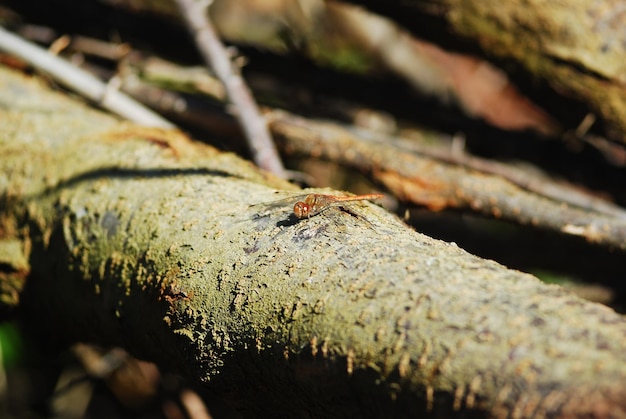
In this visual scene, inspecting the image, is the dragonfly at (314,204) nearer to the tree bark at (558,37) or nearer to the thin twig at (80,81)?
the thin twig at (80,81)

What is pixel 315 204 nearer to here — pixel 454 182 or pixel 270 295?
pixel 270 295

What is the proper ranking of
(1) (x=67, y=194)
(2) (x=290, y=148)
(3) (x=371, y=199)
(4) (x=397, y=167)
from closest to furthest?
(3) (x=371, y=199)
(1) (x=67, y=194)
(4) (x=397, y=167)
(2) (x=290, y=148)

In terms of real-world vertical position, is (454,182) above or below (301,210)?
above

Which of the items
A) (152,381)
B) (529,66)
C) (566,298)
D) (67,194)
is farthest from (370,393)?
(152,381)

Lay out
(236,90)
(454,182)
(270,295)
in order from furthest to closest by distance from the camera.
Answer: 1. (236,90)
2. (454,182)
3. (270,295)

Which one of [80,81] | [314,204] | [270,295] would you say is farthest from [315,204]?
[80,81]

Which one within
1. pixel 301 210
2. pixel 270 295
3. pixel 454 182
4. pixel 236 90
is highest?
pixel 236 90

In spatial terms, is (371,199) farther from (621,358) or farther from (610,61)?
(610,61)

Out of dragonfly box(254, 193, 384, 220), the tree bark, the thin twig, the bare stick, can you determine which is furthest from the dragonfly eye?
the tree bark
